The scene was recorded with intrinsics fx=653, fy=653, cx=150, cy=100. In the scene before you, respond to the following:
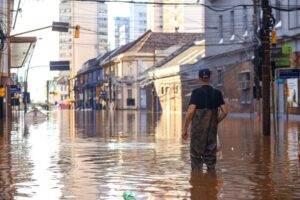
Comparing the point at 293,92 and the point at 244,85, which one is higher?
the point at 244,85

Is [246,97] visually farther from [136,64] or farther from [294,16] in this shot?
[136,64]

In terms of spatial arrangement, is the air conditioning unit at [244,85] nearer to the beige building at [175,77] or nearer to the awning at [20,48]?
the beige building at [175,77]

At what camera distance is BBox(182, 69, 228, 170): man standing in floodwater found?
410 inches

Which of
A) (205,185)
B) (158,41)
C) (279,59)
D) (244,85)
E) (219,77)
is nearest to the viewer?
(205,185)

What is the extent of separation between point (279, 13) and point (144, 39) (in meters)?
59.6

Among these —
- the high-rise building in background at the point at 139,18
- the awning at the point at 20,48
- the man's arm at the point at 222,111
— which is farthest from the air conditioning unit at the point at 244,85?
the high-rise building in background at the point at 139,18

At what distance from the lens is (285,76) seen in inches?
897

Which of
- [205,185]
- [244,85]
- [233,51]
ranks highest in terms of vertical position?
[233,51]

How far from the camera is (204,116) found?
34.3 ft

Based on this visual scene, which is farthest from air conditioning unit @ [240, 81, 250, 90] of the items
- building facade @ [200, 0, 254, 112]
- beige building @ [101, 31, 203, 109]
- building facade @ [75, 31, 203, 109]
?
beige building @ [101, 31, 203, 109]

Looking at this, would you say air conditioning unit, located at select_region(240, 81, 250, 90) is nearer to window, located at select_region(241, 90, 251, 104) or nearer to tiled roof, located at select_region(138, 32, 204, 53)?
window, located at select_region(241, 90, 251, 104)

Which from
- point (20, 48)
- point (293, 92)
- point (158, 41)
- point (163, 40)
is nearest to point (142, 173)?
point (293, 92)

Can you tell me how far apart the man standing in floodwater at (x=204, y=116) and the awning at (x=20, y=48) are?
4313 centimetres

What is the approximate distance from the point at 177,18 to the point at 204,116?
154 m
